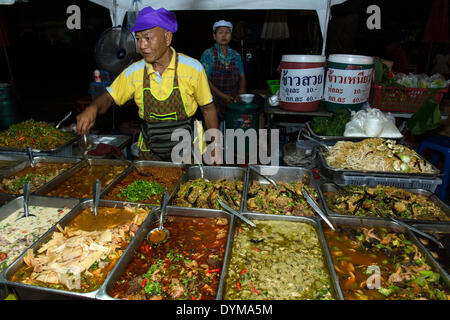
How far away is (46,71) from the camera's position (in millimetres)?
18359

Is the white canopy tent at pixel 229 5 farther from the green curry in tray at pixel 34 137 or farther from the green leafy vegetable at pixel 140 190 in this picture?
the green leafy vegetable at pixel 140 190

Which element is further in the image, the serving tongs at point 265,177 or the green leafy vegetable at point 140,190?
the serving tongs at point 265,177

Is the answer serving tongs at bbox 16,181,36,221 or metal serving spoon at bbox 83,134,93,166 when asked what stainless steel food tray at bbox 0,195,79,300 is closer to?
serving tongs at bbox 16,181,36,221

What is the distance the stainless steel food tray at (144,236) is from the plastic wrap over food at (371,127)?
1.79 metres

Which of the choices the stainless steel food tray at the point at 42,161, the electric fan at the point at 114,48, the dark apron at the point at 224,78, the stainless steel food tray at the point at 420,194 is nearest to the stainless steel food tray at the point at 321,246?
the stainless steel food tray at the point at 420,194

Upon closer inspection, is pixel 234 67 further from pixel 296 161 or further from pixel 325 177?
pixel 325 177

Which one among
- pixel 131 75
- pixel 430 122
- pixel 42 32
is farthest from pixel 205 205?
pixel 42 32

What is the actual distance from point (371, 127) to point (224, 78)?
353cm

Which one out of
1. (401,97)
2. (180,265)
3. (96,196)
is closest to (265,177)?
(180,265)

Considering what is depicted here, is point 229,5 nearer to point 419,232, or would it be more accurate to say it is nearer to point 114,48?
point 114,48

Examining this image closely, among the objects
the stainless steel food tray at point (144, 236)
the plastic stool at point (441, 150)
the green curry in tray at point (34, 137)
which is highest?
the green curry in tray at point (34, 137)

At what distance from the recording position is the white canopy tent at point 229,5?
4.42 metres

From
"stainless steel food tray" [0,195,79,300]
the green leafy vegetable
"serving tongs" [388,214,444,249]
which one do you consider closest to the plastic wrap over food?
"serving tongs" [388,214,444,249]

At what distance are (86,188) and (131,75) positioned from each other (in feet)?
4.12
